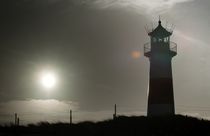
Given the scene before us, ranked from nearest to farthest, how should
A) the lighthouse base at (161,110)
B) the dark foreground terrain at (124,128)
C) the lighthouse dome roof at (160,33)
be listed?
the dark foreground terrain at (124,128) < the lighthouse base at (161,110) < the lighthouse dome roof at (160,33)

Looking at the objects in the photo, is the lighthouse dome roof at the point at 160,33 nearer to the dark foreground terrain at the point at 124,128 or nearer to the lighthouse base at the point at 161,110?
the lighthouse base at the point at 161,110

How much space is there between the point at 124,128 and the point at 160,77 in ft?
31.6

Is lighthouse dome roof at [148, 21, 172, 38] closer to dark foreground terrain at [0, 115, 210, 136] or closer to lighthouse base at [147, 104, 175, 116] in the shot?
lighthouse base at [147, 104, 175, 116]

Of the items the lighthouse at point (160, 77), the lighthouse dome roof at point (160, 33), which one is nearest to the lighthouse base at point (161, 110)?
the lighthouse at point (160, 77)

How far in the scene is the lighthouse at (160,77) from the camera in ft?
128

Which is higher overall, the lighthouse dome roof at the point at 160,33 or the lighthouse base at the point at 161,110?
the lighthouse dome roof at the point at 160,33

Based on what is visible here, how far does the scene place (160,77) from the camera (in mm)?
39281

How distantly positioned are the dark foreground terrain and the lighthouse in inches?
123

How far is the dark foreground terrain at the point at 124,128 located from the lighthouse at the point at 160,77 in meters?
3.12

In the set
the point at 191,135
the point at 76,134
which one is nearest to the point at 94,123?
the point at 76,134

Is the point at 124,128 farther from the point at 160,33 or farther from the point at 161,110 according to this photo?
the point at 160,33

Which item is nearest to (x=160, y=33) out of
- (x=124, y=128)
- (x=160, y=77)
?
(x=160, y=77)

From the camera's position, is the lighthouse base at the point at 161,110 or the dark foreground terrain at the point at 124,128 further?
the lighthouse base at the point at 161,110

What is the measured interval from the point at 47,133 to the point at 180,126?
10.1 metres
